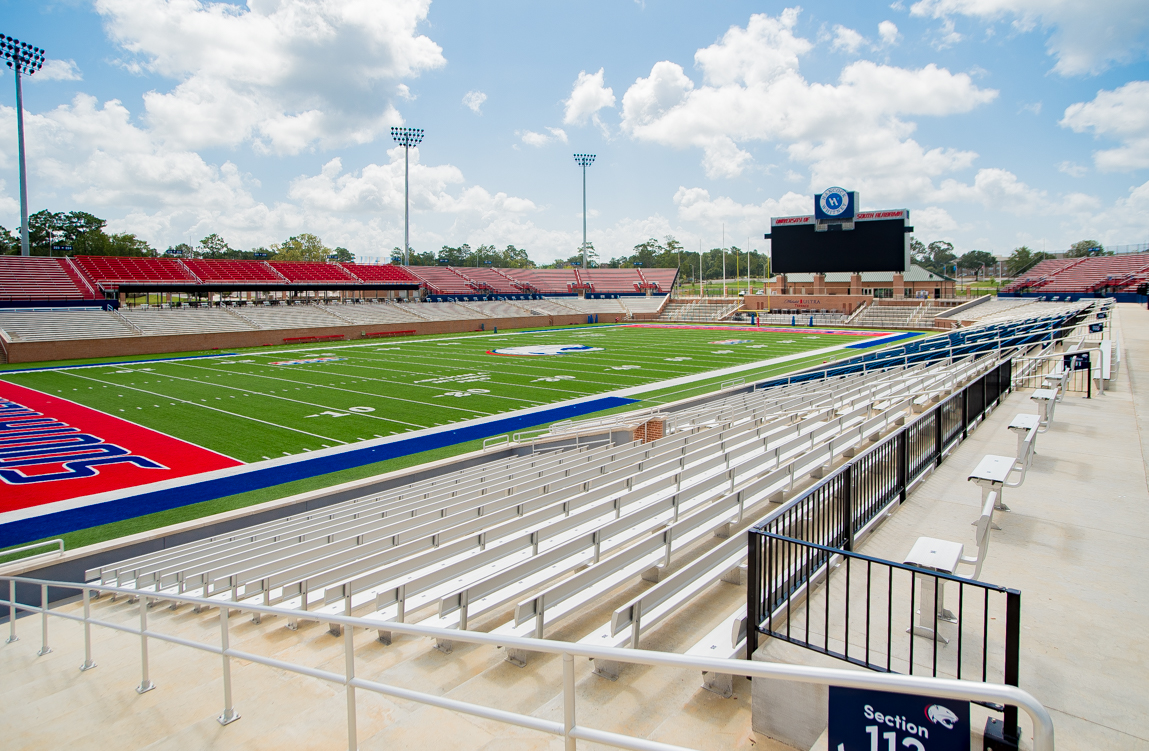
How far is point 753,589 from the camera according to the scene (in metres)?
4.12

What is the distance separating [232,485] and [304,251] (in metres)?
109

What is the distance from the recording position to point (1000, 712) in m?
3.39

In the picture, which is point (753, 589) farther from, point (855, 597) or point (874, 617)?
point (855, 597)

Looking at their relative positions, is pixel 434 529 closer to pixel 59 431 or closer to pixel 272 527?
pixel 272 527

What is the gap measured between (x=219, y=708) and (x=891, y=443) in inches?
→ 265

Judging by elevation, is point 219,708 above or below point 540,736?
below

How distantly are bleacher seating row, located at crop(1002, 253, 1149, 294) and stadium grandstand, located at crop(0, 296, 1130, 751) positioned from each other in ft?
197

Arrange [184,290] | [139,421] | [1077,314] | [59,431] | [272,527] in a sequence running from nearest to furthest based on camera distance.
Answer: [272,527] → [59,431] → [139,421] → [1077,314] → [184,290]

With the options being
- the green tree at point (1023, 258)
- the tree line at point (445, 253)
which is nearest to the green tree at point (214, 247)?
the tree line at point (445, 253)

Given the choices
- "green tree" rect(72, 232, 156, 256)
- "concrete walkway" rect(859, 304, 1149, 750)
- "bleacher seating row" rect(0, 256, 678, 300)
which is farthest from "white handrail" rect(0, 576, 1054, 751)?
"green tree" rect(72, 232, 156, 256)

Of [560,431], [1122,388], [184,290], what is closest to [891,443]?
[560,431]

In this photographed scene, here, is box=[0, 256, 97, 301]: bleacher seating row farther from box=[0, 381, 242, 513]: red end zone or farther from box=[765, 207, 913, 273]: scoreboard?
box=[765, 207, 913, 273]: scoreboard

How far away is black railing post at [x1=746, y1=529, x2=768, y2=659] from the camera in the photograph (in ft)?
13.5

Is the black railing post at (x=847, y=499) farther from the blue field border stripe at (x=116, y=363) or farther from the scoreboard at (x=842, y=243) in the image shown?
the scoreboard at (x=842, y=243)
